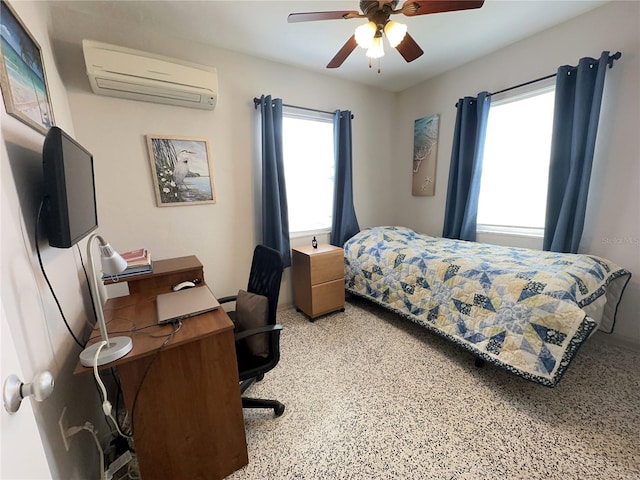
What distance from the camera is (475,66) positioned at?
8.79 feet

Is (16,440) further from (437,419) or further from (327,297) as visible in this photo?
(327,297)

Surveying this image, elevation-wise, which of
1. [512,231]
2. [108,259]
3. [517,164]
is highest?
[517,164]

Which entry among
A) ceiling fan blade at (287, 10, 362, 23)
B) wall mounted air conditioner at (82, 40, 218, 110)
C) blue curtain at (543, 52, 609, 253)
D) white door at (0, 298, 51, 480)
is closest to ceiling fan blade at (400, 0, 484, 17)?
ceiling fan blade at (287, 10, 362, 23)

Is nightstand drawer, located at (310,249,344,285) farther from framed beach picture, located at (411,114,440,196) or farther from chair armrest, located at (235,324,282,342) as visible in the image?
framed beach picture, located at (411,114,440,196)

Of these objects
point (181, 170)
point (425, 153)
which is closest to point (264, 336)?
point (181, 170)

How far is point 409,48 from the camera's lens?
5.55 ft

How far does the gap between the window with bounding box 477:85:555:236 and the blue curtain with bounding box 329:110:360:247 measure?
1.40 m

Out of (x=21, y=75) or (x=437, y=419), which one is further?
(x=437, y=419)

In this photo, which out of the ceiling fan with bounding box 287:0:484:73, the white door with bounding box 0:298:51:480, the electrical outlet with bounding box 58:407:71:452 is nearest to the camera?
the white door with bounding box 0:298:51:480

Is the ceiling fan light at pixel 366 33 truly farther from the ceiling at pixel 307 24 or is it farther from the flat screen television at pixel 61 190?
the flat screen television at pixel 61 190

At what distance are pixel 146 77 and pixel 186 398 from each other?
206cm

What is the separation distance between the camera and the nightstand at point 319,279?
2.58 meters

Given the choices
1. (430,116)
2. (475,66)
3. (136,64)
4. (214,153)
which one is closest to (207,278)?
(214,153)

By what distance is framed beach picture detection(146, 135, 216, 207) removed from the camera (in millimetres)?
2135
